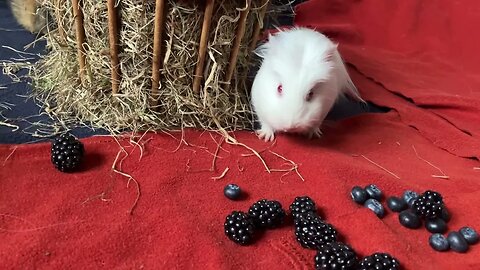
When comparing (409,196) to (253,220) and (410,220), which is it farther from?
(253,220)

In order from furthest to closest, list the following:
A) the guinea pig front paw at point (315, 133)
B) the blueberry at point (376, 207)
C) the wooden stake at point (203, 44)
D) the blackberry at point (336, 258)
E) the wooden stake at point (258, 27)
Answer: the guinea pig front paw at point (315, 133) → the wooden stake at point (258, 27) → the wooden stake at point (203, 44) → the blueberry at point (376, 207) → the blackberry at point (336, 258)

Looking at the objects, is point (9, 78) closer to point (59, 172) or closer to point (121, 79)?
point (121, 79)

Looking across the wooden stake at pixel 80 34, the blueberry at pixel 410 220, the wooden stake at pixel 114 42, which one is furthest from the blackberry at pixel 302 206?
the wooden stake at pixel 80 34

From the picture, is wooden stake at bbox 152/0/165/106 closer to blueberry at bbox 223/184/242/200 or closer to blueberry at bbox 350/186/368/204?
blueberry at bbox 223/184/242/200

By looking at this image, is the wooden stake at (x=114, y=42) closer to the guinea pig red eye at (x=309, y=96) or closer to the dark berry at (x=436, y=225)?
the guinea pig red eye at (x=309, y=96)

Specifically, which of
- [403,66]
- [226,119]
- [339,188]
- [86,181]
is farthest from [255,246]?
[403,66]
